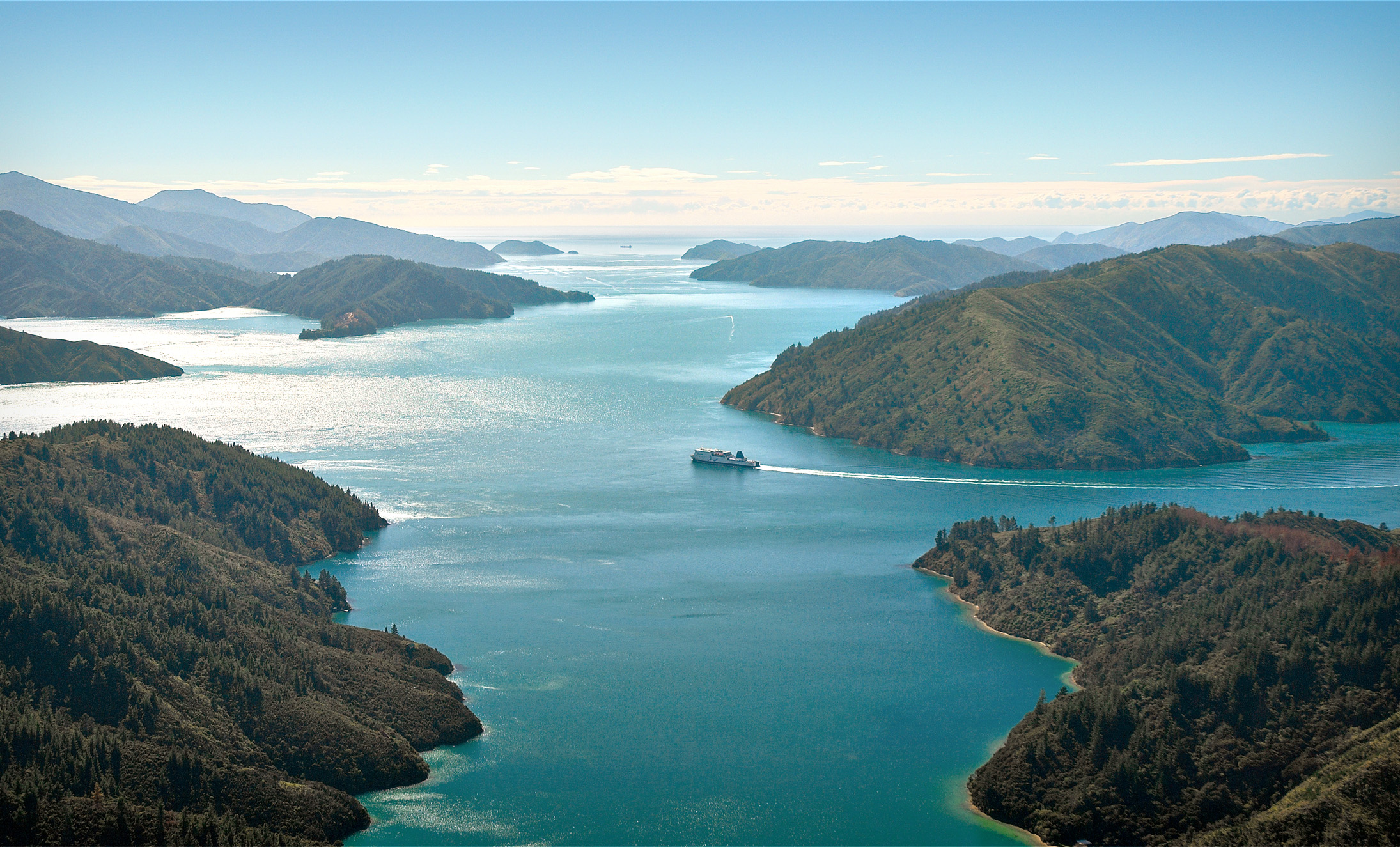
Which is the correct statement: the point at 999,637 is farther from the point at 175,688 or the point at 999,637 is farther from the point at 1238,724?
the point at 175,688

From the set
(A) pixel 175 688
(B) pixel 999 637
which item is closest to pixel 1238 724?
(B) pixel 999 637

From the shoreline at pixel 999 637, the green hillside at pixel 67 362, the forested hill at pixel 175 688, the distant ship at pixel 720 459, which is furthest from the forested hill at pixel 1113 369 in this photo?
the green hillside at pixel 67 362

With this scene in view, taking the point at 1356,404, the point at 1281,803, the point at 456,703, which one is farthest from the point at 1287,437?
the point at 456,703

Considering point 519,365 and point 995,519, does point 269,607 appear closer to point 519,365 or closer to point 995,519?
point 995,519

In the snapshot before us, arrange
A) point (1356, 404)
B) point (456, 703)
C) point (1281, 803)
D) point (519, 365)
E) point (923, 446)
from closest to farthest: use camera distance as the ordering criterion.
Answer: point (1281, 803) < point (456, 703) < point (923, 446) < point (1356, 404) < point (519, 365)

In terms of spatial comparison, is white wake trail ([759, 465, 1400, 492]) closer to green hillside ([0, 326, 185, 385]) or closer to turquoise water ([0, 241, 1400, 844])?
turquoise water ([0, 241, 1400, 844])

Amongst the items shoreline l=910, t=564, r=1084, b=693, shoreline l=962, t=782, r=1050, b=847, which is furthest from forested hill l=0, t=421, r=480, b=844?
shoreline l=910, t=564, r=1084, b=693
